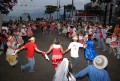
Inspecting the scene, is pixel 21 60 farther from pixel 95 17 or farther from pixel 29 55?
pixel 95 17

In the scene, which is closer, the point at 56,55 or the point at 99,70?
the point at 99,70

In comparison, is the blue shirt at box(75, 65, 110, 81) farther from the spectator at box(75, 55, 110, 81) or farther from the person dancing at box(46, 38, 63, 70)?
the person dancing at box(46, 38, 63, 70)

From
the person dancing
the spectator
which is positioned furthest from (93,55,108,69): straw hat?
the person dancing

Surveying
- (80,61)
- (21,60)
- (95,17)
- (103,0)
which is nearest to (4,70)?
(21,60)

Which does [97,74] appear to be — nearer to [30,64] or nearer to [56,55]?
[56,55]

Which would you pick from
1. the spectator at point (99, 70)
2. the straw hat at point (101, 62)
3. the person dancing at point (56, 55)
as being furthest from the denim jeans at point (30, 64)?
the straw hat at point (101, 62)

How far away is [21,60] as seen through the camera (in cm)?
1686

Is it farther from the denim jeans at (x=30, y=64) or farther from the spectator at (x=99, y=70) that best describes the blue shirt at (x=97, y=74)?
the denim jeans at (x=30, y=64)

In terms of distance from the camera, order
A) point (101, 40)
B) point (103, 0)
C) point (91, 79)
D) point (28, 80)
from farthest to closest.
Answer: point (103, 0) < point (101, 40) < point (28, 80) < point (91, 79)

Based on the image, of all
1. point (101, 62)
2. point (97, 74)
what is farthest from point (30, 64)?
point (101, 62)

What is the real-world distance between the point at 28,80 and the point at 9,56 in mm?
3175

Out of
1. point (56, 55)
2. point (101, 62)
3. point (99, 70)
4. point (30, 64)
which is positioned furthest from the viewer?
point (30, 64)

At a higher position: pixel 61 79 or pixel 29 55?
pixel 61 79

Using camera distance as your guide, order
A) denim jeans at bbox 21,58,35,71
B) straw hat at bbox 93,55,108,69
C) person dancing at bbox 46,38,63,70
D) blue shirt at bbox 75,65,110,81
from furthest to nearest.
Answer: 1. denim jeans at bbox 21,58,35,71
2. person dancing at bbox 46,38,63,70
3. blue shirt at bbox 75,65,110,81
4. straw hat at bbox 93,55,108,69
